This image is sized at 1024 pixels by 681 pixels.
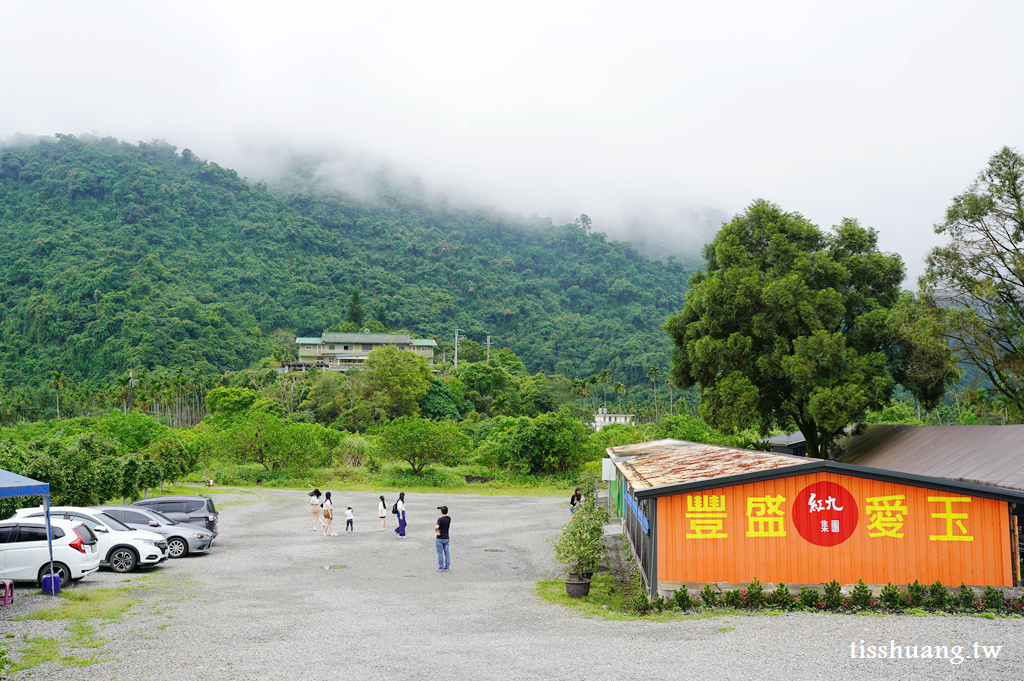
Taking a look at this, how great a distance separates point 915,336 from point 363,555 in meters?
19.4

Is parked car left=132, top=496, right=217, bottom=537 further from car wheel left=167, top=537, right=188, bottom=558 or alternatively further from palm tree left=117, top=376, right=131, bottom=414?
palm tree left=117, top=376, right=131, bottom=414

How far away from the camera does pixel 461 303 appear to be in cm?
16788

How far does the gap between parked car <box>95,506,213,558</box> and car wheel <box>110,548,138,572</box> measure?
2.12m

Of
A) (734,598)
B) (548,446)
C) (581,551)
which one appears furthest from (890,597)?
(548,446)

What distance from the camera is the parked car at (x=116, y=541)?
16547 mm

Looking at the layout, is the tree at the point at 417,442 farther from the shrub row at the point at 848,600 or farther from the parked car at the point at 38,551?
the shrub row at the point at 848,600

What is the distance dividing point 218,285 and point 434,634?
146060mm

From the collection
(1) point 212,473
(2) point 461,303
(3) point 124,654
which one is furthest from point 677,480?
(2) point 461,303

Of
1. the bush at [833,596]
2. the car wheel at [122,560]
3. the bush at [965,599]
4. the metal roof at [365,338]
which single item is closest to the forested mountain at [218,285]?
the metal roof at [365,338]

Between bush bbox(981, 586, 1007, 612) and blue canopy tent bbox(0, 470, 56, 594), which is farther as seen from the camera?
bush bbox(981, 586, 1007, 612)

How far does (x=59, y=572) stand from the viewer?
14328 mm

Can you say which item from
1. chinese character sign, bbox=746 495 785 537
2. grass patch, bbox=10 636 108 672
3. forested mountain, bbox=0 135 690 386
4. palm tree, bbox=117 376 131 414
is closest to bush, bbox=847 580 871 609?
chinese character sign, bbox=746 495 785 537

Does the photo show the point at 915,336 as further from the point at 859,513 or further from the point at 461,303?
the point at 461,303

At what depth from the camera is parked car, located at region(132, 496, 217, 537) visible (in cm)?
2131
